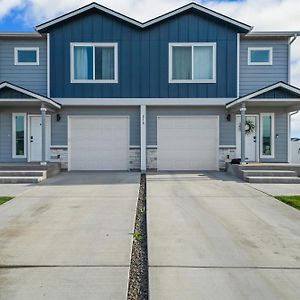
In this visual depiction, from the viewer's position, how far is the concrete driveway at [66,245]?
3.35 m

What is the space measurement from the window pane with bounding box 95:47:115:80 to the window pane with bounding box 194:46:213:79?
3411mm

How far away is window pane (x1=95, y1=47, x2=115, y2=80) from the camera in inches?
547

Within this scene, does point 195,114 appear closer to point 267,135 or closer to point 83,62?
point 267,135

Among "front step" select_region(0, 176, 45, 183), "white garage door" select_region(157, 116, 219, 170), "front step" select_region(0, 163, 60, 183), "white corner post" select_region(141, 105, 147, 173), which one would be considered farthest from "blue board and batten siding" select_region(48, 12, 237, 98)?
"front step" select_region(0, 176, 45, 183)

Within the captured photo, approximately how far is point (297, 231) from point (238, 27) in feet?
34.8

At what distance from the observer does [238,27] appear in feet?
45.3

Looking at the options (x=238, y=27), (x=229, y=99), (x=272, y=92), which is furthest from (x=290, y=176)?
(x=238, y=27)

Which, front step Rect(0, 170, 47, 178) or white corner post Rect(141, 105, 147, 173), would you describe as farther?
white corner post Rect(141, 105, 147, 173)

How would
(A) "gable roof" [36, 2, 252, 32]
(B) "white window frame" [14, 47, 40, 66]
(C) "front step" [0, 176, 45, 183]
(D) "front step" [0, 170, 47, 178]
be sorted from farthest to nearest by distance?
(B) "white window frame" [14, 47, 40, 66] → (A) "gable roof" [36, 2, 252, 32] → (D) "front step" [0, 170, 47, 178] → (C) "front step" [0, 176, 45, 183]

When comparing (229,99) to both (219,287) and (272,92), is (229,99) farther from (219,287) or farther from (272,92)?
(219,287)

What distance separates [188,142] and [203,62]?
3.35 metres

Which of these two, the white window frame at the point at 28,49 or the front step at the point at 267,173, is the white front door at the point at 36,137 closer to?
the white window frame at the point at 28,49

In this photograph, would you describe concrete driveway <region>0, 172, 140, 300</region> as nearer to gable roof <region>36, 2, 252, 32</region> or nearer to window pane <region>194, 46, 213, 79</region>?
window pane <region>194, 46, 213, 79</region>

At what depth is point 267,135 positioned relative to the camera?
14.4m
